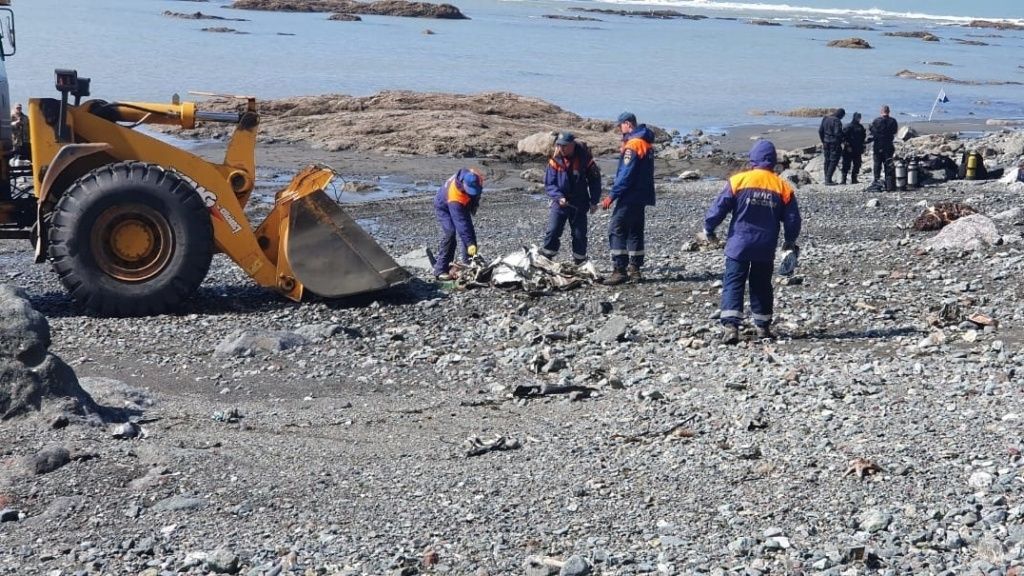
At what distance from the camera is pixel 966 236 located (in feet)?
43.7

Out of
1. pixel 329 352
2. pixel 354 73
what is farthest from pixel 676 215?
pixel 354 73

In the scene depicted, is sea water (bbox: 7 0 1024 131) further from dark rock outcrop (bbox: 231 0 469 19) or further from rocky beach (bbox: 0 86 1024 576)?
rocky beach (bbox: 0 86 1024 576)

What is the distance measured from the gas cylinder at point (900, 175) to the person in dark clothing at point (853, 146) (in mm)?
1478

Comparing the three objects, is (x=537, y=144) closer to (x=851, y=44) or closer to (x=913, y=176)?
(x=913, y=176)

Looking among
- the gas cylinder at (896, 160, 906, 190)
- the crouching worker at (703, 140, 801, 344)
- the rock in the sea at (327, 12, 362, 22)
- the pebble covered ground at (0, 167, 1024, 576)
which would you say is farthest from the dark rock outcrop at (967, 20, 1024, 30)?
the crouching worker at (703, 140, 801, 344)

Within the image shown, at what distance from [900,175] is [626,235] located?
9.62 m

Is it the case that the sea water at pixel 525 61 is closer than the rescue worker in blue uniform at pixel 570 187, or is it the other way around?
the rescue worker in blue uniform at pixel 570 187

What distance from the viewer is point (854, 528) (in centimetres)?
609

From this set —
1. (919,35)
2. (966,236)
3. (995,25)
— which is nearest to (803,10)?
(995,25)

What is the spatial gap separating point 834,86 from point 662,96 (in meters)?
11.2

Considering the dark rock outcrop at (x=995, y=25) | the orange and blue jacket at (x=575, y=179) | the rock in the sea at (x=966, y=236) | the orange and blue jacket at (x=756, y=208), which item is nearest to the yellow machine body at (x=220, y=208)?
the orange and blue jacket at (x=575, y=179)

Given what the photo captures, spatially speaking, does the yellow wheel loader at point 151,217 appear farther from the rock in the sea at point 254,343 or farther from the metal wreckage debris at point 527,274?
the rock in the sea at point 254,343

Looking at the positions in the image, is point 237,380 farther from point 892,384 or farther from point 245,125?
point 892,384

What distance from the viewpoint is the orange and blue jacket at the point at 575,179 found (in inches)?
503
